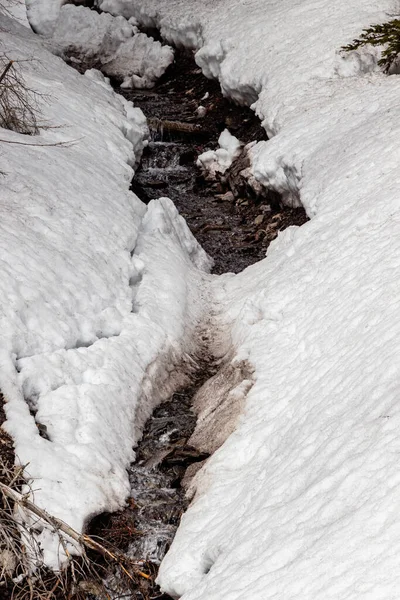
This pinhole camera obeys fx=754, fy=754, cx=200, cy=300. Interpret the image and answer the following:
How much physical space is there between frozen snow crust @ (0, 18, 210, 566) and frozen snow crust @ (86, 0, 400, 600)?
834mm

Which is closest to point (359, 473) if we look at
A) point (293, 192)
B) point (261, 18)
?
point (293, 192)

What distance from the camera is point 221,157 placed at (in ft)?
48.8

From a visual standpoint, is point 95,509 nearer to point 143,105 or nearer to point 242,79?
point 242,79

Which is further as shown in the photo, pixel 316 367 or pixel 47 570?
pixel 316 367

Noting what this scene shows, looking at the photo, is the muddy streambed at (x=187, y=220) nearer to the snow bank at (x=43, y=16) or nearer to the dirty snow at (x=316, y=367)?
the dirty snow at (x=316, y=367)

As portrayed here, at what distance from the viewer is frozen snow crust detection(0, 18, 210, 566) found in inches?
255

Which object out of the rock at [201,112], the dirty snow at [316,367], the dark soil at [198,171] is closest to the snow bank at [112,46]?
the dark soil at [198,171]

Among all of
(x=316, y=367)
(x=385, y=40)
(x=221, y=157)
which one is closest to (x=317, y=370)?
(x=316, y=367)

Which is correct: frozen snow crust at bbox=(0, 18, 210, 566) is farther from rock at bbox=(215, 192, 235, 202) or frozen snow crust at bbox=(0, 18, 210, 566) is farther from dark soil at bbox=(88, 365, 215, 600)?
rock at bbox=(215, 192, 235, 202)

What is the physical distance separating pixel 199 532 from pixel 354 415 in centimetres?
154

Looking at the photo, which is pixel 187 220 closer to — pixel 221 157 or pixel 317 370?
pixel 221 157

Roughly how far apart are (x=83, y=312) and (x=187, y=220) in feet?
18.1

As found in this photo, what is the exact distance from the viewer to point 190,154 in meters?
15.8

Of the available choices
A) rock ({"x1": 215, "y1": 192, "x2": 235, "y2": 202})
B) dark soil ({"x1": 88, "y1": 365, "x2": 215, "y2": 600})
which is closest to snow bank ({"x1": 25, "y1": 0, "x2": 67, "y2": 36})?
rock ({"x1": 215, "y1": 192, "x2": 235, "y2": 202})
